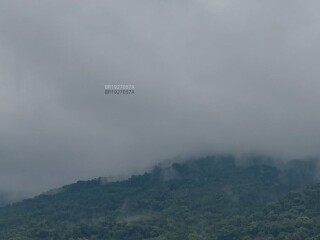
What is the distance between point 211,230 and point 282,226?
1843cm

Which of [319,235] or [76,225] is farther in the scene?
[76,225]

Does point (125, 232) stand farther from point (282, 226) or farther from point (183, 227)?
point (282, 226)

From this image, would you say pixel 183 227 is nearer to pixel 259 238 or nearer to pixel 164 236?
pixel 164 236

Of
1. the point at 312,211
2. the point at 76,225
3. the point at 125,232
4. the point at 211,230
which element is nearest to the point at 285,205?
the point at 312,211

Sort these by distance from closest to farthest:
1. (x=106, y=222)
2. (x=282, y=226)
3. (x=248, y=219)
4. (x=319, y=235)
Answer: (x=319, y=235) < (x=282, y=226) < (x=248, y=219) < (x=106, y=222)

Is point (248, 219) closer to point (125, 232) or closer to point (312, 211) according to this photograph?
point (312, 211)

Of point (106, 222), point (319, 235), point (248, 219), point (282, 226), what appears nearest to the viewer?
point (319, 235)

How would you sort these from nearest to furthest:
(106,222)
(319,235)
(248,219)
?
1. (319,235)
2. (248,219)
3. (106,222)

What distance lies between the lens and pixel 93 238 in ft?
616

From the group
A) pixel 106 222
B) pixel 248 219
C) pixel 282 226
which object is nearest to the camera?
pixel 282 226

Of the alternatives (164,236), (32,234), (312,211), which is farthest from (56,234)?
(312,211)

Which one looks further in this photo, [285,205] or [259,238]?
[285,205]

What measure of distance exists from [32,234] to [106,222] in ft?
62.4

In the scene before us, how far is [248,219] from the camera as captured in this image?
614 ft
